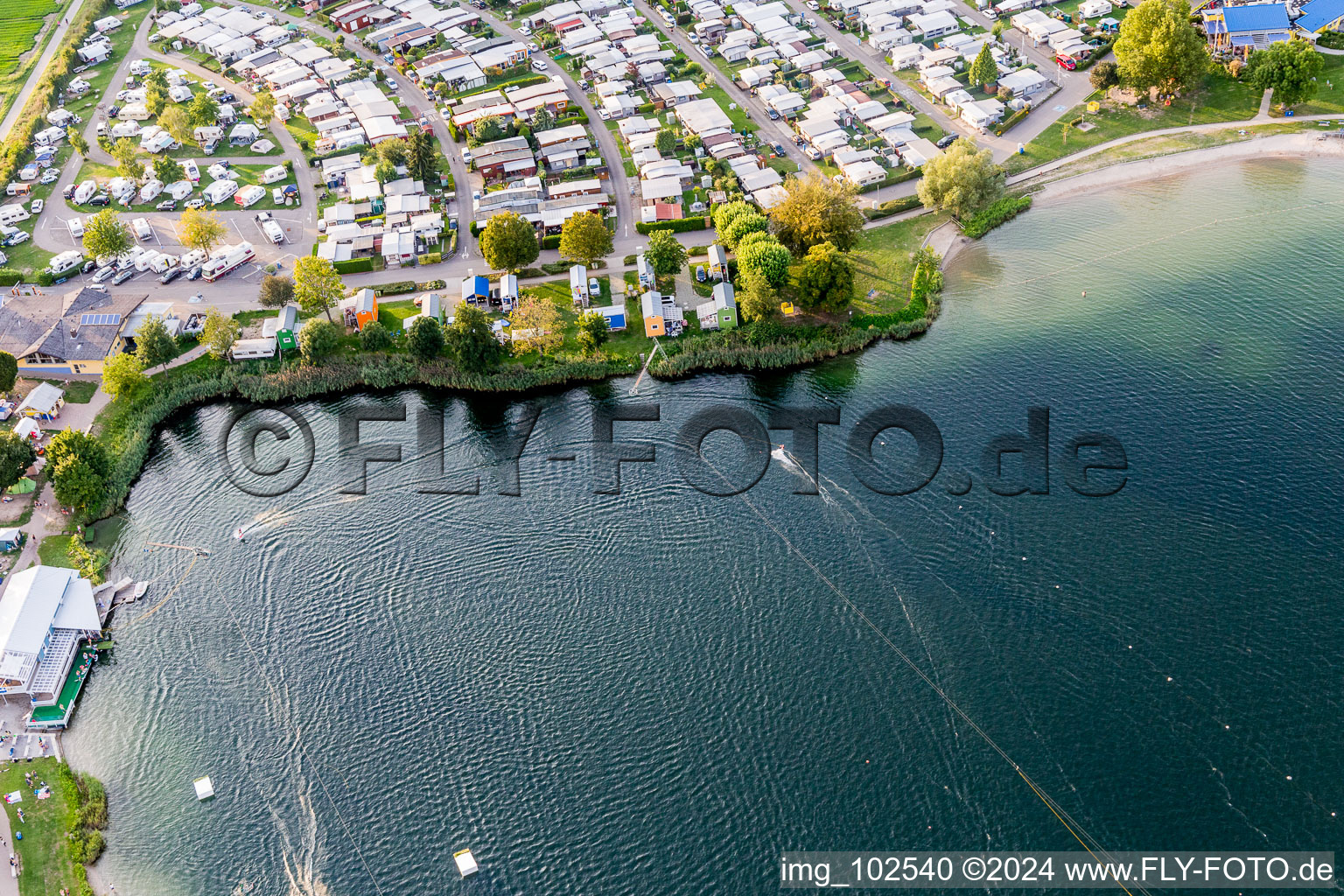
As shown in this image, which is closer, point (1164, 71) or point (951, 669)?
point (951, 669)

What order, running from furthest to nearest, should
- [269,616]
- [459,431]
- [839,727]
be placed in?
[459,431]
[269,616]
[839,727]

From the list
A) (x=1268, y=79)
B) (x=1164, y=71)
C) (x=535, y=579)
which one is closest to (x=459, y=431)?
(x=535, y=579)

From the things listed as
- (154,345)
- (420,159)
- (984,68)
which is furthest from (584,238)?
(984,68)

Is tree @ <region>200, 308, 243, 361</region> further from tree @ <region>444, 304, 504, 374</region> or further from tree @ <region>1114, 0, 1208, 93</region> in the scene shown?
tree @ <region>1114, 0, 1208, 93</region>

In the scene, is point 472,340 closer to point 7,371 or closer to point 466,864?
point 7,371

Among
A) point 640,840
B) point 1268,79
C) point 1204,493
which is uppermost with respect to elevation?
point 1268,79

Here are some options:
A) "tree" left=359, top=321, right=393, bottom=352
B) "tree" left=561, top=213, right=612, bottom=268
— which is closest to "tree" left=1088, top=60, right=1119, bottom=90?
"tree" left=561, top=213, right=612, bottom=268

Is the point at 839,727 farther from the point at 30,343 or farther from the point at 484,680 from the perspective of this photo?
the point at 30,343
